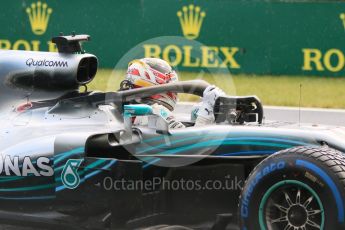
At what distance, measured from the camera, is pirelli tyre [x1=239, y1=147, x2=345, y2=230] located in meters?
4.12

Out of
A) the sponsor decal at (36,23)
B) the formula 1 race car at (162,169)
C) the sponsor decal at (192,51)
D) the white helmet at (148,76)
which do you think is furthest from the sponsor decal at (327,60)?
the formula 1 race car at (162,169)

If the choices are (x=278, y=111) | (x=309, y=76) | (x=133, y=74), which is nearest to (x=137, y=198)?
(x=133, y=74)

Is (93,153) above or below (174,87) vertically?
below

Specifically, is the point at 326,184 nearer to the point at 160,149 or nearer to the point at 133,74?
the point at 160,149

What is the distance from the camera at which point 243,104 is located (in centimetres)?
507

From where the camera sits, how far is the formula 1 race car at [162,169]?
14.0 ft

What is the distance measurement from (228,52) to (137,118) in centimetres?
970

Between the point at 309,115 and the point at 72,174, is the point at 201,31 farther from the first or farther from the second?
the point at 72,174

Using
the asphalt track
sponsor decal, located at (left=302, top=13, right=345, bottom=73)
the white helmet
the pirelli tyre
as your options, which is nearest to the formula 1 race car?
the pirelli tyre

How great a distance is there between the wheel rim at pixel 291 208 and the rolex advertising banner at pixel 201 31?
968 cm

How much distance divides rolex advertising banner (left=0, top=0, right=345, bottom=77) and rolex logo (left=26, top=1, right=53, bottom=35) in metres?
0.02

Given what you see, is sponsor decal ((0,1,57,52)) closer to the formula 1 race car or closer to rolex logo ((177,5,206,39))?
rolex logo ((177,5,206,39))

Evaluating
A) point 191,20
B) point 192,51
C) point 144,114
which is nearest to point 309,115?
point 192,51

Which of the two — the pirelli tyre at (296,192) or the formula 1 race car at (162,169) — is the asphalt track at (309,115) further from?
the pirelli tyre at (296,192)
